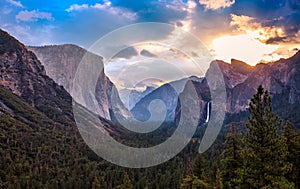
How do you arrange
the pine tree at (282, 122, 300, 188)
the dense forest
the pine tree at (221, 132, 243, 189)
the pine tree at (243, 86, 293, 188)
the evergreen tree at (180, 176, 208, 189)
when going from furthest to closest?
the evergreen tree at (180, 176, 208, 189)
the pine tree at (221, 132, 243, 189)
the pine tree at (282, 122, 300, 188)
the dense forest
the pine tree at (243, 86, 293, 188)

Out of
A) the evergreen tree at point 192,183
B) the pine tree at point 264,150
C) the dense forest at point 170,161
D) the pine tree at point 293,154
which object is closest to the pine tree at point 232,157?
the dense forest at point 170,161

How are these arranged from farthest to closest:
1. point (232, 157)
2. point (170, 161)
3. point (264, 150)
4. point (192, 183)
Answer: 1. point (170, 161)
2. point (192, 183)
3. point (232, 157)
4. point (264, 150)

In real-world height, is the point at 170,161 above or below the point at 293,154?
Result: below

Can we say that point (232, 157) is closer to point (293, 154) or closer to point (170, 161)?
point (293, 154)

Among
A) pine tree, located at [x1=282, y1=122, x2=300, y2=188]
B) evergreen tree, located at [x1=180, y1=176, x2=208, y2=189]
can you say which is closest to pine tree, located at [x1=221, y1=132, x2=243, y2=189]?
evergreen tree, located at [x1=180, y1=176, x2=208, y2=189]

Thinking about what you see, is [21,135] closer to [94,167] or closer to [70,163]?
[70,163]

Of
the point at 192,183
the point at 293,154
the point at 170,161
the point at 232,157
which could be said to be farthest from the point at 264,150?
the point at 170,161

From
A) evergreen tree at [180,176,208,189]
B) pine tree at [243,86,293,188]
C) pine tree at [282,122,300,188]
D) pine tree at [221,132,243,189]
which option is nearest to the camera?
pine tree at [243,86,293,188]

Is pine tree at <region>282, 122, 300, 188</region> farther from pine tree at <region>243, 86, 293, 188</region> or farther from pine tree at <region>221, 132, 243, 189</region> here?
pine tree at <region>243, 86, 293, 188</region>
